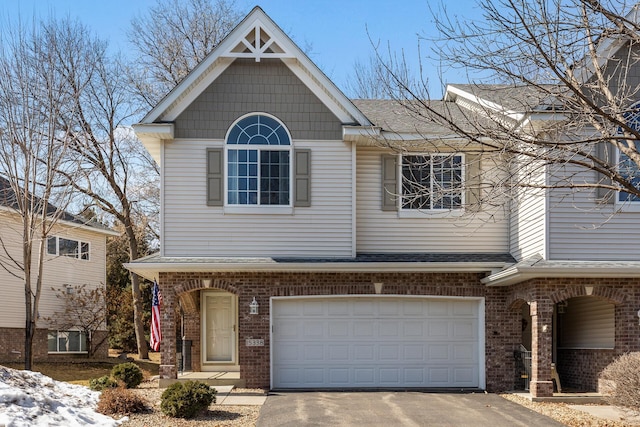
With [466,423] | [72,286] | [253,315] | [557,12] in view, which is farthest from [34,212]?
[557,12]

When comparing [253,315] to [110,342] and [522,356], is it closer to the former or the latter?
[522,356]

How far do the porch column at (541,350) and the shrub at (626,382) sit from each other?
2677mm

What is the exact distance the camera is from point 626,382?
1086 cm

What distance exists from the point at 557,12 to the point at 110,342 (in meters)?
26.1

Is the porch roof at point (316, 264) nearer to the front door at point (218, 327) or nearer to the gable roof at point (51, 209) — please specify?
the front door at point (218, 327)

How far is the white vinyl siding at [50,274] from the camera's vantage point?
22.4 metres

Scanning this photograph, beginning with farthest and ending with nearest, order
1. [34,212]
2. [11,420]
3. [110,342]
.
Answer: [110,342]
[34,212]
[11,420]

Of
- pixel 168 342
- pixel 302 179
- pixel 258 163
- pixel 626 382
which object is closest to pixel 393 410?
pixel 626 382

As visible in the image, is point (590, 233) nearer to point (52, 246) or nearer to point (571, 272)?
point (571, 272)

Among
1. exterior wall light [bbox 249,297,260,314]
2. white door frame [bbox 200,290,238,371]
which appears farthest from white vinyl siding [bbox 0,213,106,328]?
exterior wall light [bbox 249,297,260,314]

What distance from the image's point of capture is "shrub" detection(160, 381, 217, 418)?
12.0 meters

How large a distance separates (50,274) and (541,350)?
17.1m

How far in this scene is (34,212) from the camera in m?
17.5

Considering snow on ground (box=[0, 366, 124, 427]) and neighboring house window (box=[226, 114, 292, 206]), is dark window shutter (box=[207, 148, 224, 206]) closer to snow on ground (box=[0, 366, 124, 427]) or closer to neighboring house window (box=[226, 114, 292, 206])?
neighboring house window (box=[226, 114, 292, 206])
